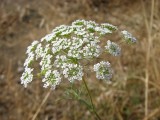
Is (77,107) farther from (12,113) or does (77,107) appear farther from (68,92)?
(68,92)

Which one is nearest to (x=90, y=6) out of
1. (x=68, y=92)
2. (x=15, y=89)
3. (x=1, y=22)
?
(x=1, y=22)

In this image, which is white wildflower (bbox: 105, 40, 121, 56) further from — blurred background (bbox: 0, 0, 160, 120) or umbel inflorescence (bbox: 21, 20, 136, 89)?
blurred background (bbox: 0, 0, 160, 120)

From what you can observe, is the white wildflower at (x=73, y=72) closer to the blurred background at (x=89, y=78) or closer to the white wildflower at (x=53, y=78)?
the white wildflower at (x=53, y=78)

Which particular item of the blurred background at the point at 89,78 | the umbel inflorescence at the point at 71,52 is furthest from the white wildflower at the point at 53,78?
the blurred background at the point at 89,78

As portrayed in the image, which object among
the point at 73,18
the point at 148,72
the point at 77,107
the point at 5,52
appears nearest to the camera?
the point at 148,72

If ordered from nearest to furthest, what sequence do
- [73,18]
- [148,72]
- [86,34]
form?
[86,34] → [148,72] → [73,18]
